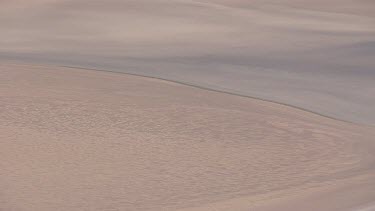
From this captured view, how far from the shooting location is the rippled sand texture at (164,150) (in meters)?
6.14

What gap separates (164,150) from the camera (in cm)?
711

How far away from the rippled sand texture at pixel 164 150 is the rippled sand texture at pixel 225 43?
2.02 feet

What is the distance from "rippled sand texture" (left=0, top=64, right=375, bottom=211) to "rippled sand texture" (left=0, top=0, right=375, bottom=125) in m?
0.62

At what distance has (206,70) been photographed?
9.78 metres

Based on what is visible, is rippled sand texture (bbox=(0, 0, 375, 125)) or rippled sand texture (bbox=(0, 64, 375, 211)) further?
rippled sand texture (bbox=(0, 0, 375, 125))

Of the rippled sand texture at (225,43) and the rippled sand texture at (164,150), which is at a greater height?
the rippled sand texture at (225,43)

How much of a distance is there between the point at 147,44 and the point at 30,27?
168 cm

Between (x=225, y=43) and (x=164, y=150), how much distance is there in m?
4.47

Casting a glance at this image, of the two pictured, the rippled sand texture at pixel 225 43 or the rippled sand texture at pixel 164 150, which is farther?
the rippled sand texture at pixel 225 43

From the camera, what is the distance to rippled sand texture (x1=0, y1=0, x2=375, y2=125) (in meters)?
9.15

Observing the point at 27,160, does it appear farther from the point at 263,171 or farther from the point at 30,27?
the point at 30,27

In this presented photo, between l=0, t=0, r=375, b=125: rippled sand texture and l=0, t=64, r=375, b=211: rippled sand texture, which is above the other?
l=0, t=0, r=375, b=125: rippled sand texture

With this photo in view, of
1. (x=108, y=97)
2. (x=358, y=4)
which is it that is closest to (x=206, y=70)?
(x=108, y=97)

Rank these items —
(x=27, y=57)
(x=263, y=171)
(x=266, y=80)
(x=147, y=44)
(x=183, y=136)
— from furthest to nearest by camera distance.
Result: (x=147, y=44) → (x=27, y=57) → (x=266, y=80) → (x=183, y=136) → (x=263, y=171)
